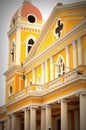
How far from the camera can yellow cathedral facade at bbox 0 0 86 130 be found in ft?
78.9

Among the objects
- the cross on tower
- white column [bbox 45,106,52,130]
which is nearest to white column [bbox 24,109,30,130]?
white column [bbox 45,106,52,130]

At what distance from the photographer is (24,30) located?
38688 millimetres

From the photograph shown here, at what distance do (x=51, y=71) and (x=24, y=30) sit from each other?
31.6ft

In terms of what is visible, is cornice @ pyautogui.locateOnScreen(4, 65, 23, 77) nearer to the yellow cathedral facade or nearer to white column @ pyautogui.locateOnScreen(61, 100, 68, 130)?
the yellow cathedral facade

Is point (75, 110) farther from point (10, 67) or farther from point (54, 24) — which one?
point (10, 67)

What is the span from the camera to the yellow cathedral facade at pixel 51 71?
24.0 metres

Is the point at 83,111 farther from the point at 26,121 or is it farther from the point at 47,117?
the point at 26,121

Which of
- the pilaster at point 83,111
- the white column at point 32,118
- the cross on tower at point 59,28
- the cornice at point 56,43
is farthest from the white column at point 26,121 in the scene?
the pilaster at point 83,111

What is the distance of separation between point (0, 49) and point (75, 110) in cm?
1046

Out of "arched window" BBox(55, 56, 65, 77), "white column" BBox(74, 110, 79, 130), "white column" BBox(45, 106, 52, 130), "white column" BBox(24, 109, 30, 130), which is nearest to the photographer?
"white column" BBox(45, 106, 52, 130)

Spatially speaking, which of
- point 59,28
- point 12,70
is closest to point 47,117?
point 59,28

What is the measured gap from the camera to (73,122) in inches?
1106

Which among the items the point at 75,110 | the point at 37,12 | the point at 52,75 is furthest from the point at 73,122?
the point at 37,12

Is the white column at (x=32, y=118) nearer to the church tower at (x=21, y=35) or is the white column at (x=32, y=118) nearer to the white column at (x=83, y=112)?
the white column at (x=83, y=112)
